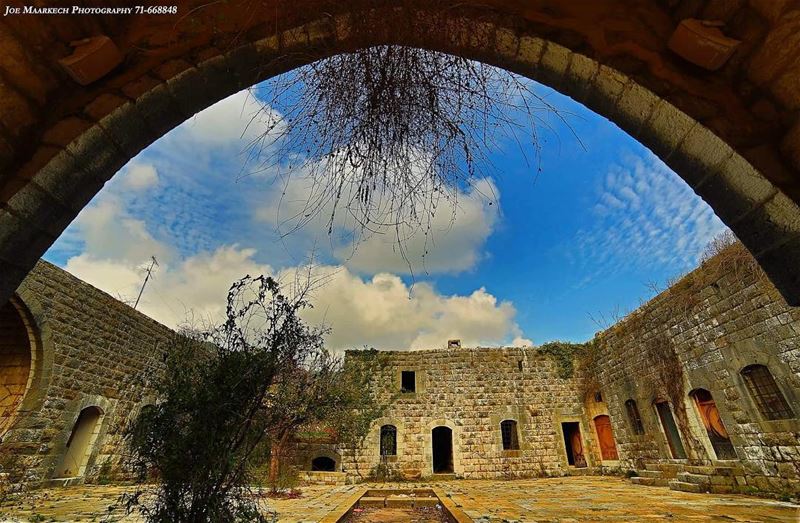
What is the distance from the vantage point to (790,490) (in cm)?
579

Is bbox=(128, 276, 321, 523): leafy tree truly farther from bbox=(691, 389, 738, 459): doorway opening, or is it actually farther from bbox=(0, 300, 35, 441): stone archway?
bbox=(691, 389, 738, 459): doorway opening

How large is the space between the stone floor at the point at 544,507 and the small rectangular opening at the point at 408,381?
5.94 m

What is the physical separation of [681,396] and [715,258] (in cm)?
318

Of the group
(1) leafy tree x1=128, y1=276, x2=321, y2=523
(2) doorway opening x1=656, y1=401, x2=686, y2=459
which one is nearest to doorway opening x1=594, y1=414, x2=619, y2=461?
(2) doorway opening x1=656, y1=401, x2=686, y2=459

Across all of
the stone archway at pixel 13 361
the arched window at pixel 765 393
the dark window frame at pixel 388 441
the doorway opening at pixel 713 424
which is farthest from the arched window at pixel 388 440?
the arched window at pixel 765 393

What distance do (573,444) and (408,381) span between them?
20.2 feet

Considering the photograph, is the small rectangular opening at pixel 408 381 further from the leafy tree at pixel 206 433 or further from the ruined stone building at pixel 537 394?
the leafy tree at pixel 206 433

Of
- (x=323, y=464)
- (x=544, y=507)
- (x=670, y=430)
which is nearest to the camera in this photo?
(x=544, y=507)

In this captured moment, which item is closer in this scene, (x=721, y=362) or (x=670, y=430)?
(x=721, y=362)

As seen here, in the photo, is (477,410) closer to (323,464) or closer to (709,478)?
(323,464)

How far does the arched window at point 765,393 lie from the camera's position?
6016 millimetres

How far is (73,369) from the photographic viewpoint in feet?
23.6

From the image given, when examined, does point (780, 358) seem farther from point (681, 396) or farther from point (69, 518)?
point (69, 518)

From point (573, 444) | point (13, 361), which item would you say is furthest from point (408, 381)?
point (13, 361)
